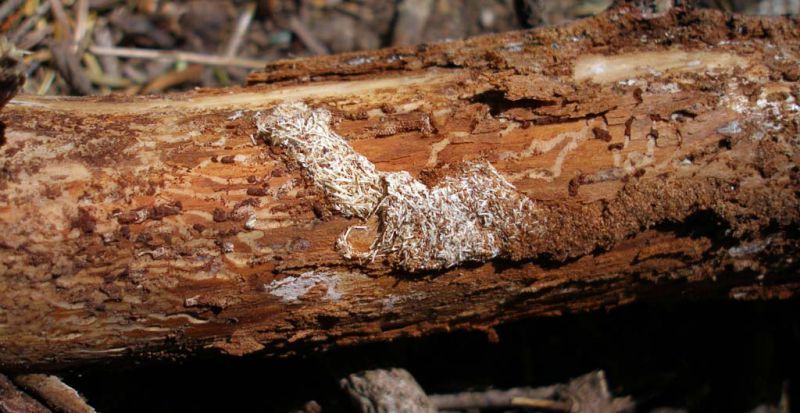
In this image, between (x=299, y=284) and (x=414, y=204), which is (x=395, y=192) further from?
(x=299, y=284)

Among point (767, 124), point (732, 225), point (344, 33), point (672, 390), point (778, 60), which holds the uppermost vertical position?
point (344, 33)

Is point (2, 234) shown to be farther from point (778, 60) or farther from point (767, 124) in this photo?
point (778, 60)

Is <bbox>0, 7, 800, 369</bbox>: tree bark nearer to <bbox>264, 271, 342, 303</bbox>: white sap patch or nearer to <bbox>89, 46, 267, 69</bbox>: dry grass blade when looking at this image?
<bbox>264, 271, 342, 303</bbox>: white sap patch

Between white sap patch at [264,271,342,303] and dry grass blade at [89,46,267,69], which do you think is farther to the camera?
dry grass blade at [89,46,267,69]

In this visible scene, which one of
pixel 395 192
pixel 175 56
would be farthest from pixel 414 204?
pixel 175 56

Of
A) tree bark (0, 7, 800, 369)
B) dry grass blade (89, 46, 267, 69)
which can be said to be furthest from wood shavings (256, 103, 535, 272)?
dry grass blade (89, 46, 267, 69)

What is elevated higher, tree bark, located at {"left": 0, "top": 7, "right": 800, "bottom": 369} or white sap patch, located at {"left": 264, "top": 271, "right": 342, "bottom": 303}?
tree bark, located at {"left": 0, "top": 7, "right": 800, "bottom": 369}

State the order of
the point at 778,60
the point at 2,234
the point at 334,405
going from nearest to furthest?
the point at 2,234
the point at 778,60
the point at 334,405

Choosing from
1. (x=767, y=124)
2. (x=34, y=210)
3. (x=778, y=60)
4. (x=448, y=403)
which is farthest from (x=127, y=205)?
(x=778, y=60)

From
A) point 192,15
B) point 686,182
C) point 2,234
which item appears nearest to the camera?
point 2,234

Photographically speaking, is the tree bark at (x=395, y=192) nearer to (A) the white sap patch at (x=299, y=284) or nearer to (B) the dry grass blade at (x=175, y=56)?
(A) the white sap patch at (x=299, y=284)
